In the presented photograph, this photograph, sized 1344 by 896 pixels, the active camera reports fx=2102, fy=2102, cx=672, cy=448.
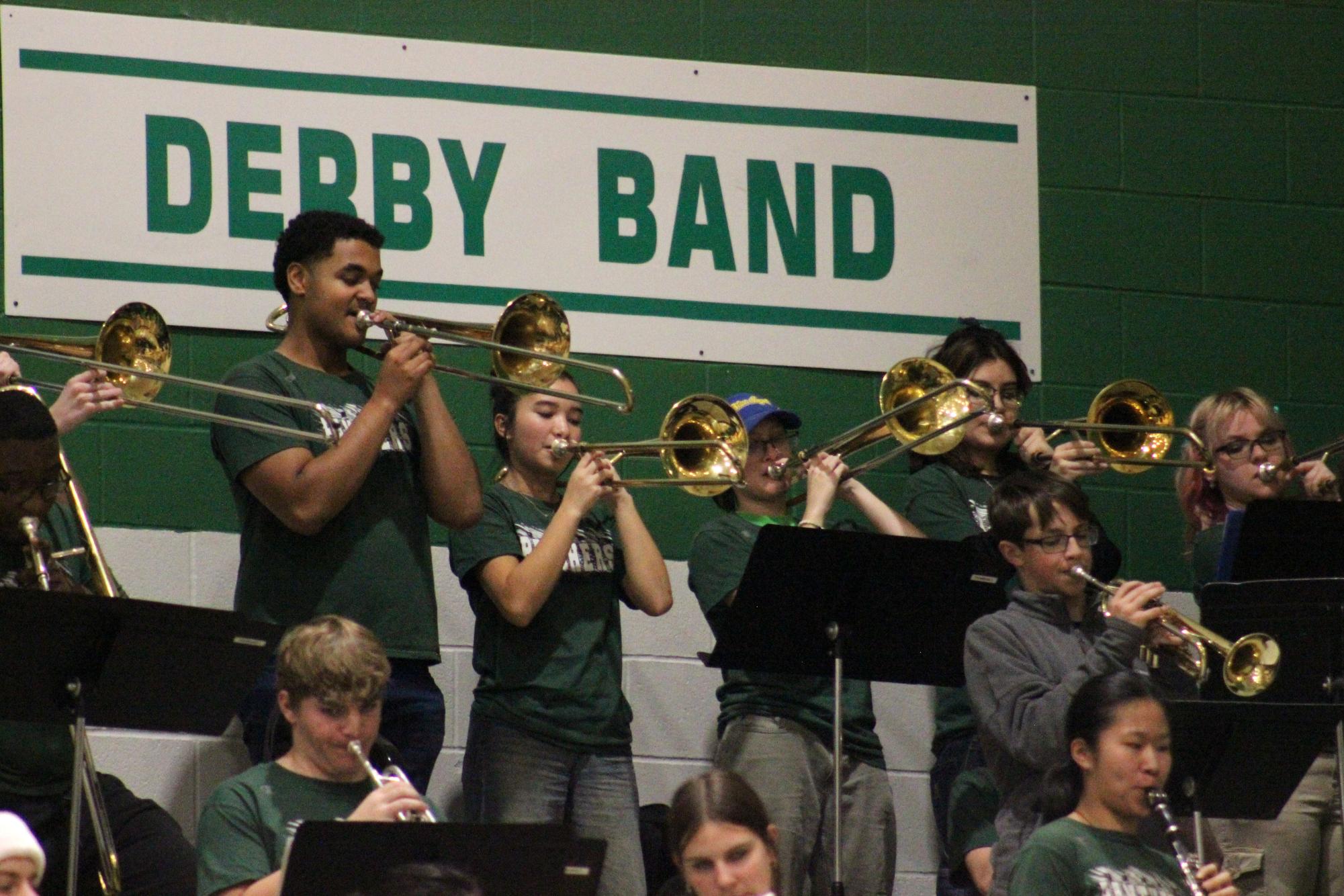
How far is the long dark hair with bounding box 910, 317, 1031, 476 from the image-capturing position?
18.1ft

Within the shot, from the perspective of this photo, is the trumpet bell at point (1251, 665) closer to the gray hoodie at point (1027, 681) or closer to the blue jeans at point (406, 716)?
the gray hoodie at point (1027, 681)

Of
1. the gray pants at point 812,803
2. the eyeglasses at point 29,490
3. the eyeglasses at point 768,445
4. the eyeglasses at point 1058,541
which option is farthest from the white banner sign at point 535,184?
the eyeglasses at point 1058,541

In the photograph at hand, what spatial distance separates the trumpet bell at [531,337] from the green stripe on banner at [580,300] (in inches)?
14.7

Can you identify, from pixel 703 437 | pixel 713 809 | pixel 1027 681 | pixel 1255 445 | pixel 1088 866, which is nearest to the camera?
pixel 713 809

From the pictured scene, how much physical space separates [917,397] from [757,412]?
0.47 metres

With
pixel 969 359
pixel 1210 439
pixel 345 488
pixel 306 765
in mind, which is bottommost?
pixel 306 765

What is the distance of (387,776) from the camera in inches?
156

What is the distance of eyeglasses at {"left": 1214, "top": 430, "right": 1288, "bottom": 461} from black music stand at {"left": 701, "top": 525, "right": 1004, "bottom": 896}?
1.09 m

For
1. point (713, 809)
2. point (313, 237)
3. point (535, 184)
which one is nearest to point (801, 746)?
point (713, 809)

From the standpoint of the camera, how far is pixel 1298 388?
249 inches

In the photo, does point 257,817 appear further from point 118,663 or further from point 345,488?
point 345,488

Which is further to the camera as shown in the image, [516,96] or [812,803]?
[516,96]

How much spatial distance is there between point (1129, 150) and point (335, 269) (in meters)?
2.66

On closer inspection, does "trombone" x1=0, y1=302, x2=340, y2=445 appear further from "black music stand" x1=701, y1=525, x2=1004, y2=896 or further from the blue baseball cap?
the blue baseball cap
